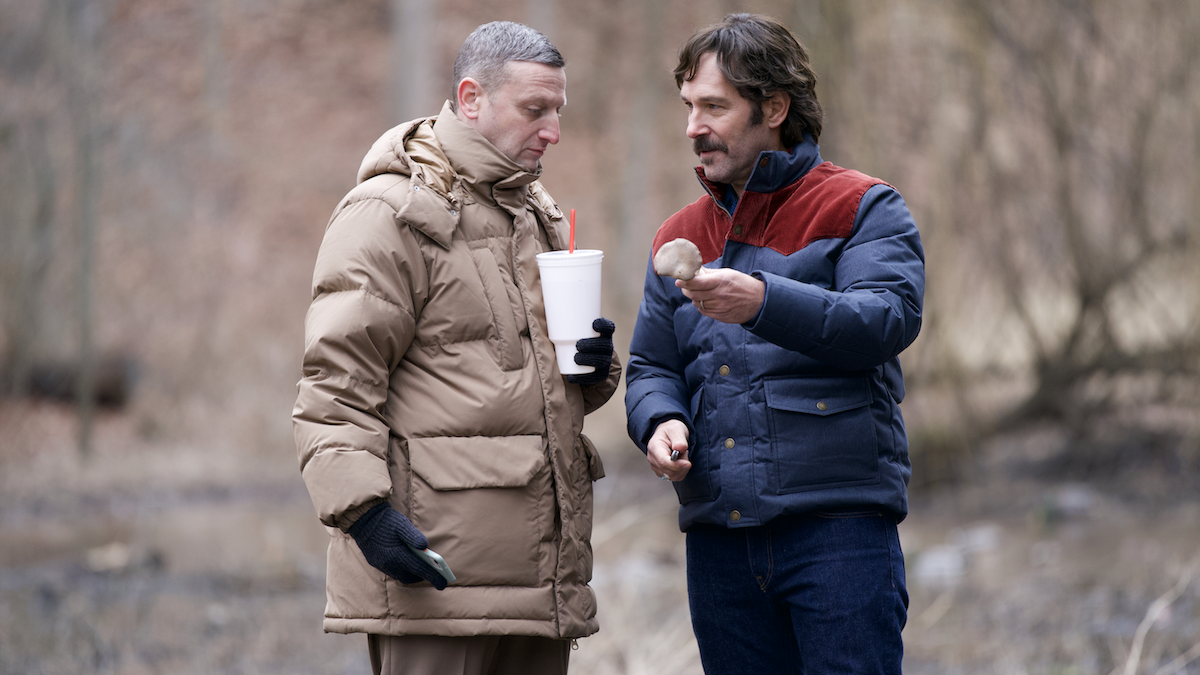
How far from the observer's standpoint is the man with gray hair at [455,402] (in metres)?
2.27

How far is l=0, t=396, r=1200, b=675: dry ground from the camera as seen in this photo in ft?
15.2

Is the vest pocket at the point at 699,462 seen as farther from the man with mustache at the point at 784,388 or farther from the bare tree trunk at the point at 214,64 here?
the bare tree trunk at the point at 214,64

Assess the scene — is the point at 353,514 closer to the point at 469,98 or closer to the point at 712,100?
the point at 469,98

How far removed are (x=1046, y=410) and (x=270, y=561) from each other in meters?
5.18

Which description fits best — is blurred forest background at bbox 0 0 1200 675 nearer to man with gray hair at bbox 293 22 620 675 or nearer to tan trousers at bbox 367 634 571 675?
man with gray hair at bbox 293 22 620 675

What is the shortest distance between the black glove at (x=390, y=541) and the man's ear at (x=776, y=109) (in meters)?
1.11

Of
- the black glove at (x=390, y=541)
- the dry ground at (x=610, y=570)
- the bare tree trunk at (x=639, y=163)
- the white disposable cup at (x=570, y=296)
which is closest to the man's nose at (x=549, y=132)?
the white disposable cup at (x=570, y=296)

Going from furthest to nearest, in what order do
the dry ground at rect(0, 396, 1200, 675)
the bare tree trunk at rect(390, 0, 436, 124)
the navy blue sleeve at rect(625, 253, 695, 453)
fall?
the bare tree trunk at rect(390, 0, 436, 124)
the dry ground at rect(0, 396, 1200, 675)
the navy blue sleeve at rect(625, 253, 695, 453)

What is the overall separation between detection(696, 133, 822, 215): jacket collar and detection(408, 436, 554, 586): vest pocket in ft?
2.38

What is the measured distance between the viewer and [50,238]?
10.5 m

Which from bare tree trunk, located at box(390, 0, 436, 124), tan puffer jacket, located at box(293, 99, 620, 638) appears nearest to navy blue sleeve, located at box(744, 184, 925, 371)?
tan puffer jacket, located at box(293, 99, 620, 638)

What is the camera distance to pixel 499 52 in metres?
2.53

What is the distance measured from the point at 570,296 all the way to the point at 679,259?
18.6 inches

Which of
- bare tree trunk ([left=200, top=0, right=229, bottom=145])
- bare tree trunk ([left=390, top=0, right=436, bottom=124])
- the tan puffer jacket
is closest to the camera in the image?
the tan puffer jacket
